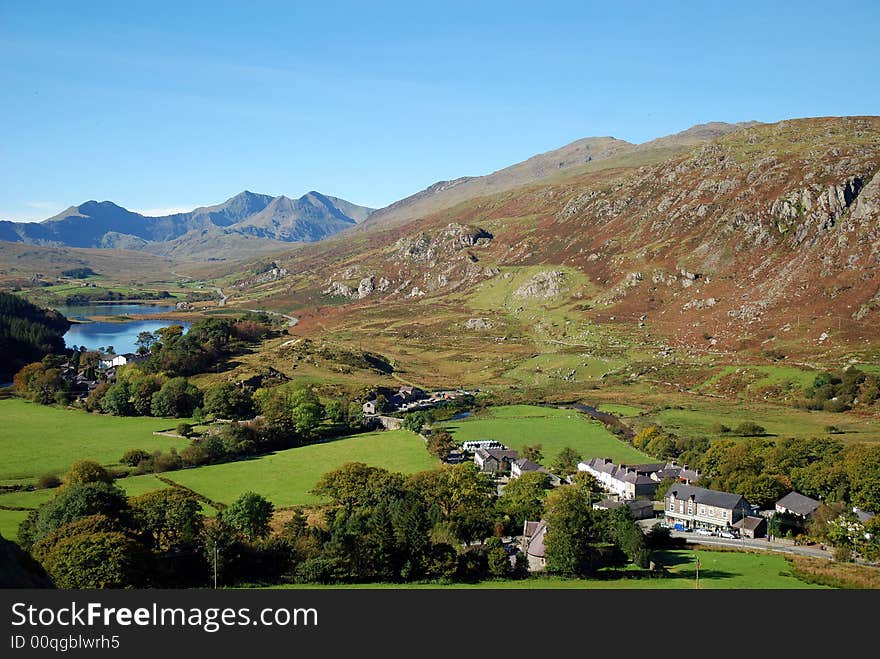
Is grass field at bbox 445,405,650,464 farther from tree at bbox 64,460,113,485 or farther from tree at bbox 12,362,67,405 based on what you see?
tree at bbox 12,362,67,405

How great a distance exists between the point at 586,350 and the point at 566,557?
9053 cm

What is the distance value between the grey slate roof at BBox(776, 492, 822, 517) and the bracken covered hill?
204ft

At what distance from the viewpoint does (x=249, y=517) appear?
39.1 meters

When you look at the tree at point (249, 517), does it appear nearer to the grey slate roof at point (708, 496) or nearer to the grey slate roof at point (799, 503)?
the grey slate roof at point (708, 496)

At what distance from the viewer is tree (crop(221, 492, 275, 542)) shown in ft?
127

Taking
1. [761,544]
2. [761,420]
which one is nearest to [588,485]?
[761,544]

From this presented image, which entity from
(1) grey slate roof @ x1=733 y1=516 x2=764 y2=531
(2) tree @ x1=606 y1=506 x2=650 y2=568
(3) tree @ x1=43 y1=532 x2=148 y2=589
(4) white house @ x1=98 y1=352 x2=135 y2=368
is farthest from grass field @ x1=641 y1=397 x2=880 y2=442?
(4) white house @ x1=98 y1=352 x2=135 y2=368

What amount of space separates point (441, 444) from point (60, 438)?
125 feet

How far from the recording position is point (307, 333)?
6476 inches

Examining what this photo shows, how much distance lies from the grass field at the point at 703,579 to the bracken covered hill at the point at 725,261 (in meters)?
74.9

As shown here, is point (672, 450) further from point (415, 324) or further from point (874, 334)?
point (415, 324)

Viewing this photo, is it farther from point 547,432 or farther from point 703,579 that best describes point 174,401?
point 703,579

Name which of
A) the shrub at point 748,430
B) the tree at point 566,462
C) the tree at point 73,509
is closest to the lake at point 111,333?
the tree at point 566,462

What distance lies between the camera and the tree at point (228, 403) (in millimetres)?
76562
